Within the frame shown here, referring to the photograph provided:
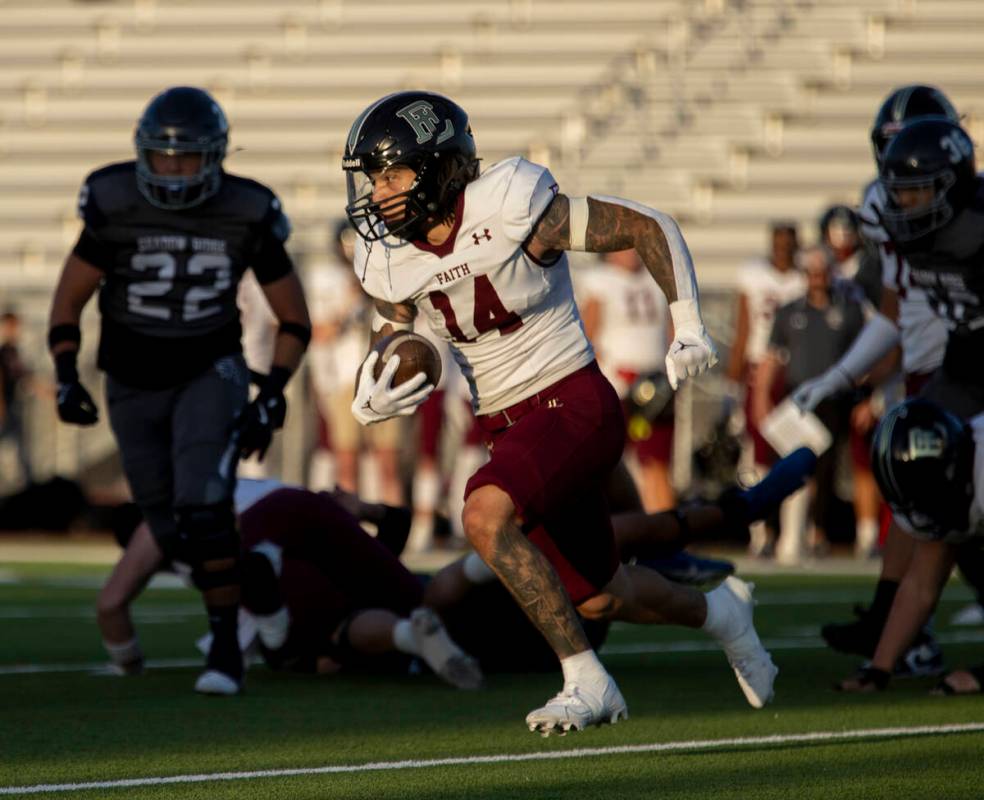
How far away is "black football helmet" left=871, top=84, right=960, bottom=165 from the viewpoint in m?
5.87

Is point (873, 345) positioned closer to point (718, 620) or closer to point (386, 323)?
point (718, 620)

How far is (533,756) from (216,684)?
134 cm

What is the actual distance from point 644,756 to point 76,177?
14867mm

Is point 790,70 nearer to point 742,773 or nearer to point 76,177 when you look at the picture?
point 76,177

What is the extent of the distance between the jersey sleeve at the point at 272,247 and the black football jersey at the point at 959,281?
1.94 metres

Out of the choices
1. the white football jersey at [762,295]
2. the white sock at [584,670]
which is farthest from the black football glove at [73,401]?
the white football jersey at [762,295]

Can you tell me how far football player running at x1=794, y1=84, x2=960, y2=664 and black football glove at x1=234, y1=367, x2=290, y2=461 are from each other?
5.42 feet

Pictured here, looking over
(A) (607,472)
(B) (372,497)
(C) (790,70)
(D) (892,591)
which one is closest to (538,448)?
(A) (607,472)

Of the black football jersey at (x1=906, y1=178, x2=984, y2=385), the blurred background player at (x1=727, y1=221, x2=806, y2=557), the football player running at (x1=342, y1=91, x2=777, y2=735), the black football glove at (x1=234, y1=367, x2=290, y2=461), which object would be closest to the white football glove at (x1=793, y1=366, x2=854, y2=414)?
the black football jersey at (x1=906, y1=178, x2=984, y2=385)

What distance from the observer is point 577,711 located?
12.3 ft

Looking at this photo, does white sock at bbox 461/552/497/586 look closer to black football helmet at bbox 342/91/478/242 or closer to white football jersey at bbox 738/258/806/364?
black football helmet at bbox 342/91/478/242

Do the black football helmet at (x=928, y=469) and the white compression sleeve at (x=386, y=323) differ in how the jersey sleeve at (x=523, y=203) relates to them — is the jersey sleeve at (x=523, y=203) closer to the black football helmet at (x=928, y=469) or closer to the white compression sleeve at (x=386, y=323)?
the white compression sleeve at (x=386, y=323)

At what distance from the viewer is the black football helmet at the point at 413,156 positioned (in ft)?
13.9

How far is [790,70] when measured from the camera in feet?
54.2
